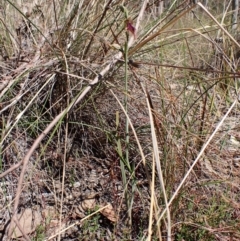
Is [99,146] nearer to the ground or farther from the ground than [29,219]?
farther from the ground

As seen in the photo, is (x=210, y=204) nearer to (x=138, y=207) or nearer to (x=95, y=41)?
(x=138, y=207)

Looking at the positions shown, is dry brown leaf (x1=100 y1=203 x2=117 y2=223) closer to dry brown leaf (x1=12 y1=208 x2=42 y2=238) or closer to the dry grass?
the dry grass

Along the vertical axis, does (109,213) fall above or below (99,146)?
below

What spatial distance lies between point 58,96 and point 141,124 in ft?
0.97

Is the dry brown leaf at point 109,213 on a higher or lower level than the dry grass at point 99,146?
lower

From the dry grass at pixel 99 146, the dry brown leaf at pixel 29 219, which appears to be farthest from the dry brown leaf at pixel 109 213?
the dry brown leaf at pixel 29 219

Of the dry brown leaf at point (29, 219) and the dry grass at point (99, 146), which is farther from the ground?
the dry grass at point (99, 146)

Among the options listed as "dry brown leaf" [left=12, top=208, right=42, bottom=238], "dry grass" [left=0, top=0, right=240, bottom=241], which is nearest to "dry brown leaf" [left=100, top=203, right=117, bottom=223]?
"dry grass" [left=0, top=0, right=240, bottom=241]

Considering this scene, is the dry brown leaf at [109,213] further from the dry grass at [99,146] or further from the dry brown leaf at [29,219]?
the dry brown leaf at [29,219]

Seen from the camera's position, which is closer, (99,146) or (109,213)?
(109,213)

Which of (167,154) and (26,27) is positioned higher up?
(26,27)

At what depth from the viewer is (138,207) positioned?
4.60 feet

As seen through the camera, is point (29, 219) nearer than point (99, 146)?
Yes

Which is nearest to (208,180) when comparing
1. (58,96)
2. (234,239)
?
(234,239)
